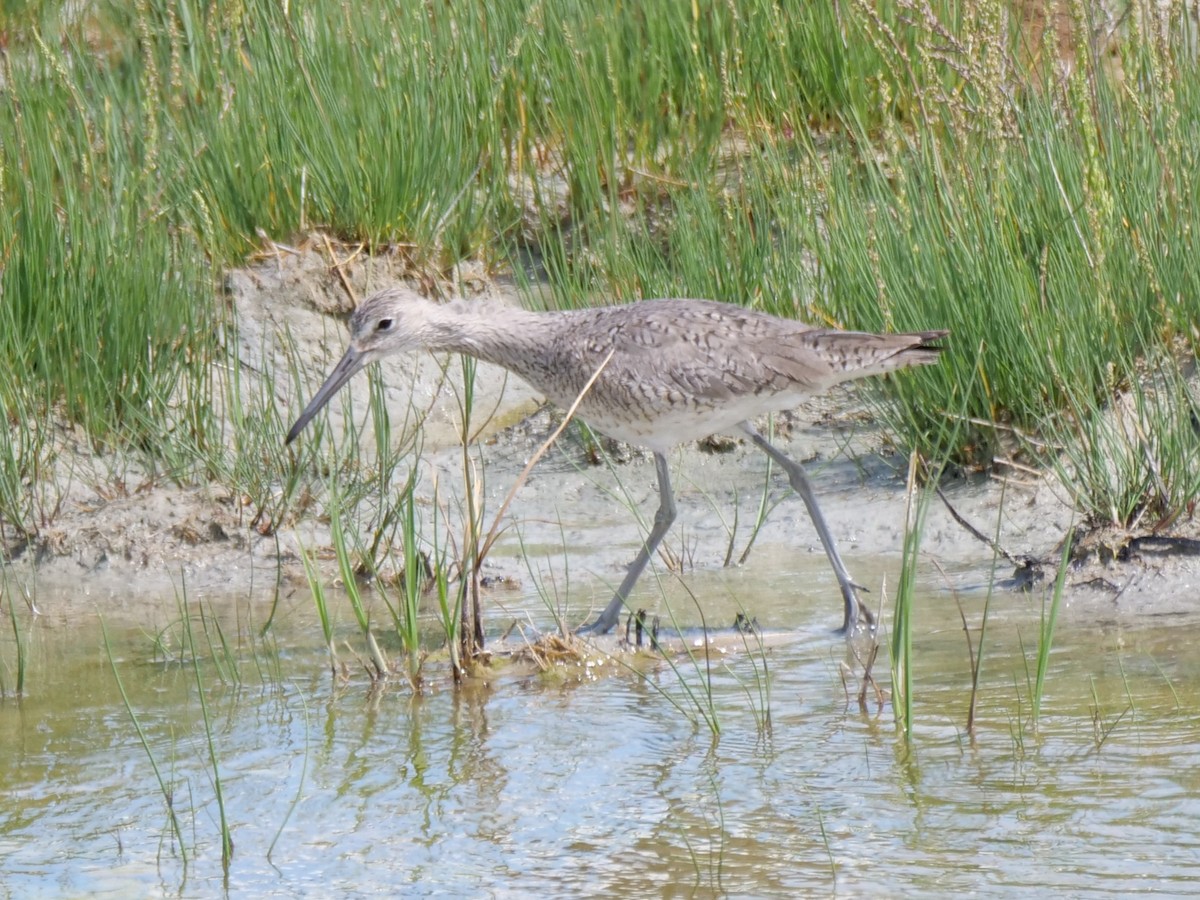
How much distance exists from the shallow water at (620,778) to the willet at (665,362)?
31.9 inches

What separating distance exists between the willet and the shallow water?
0.81 metres

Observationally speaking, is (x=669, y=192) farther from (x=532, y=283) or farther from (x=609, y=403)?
(x=609, y=403)

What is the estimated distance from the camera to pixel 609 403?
5.18 metres

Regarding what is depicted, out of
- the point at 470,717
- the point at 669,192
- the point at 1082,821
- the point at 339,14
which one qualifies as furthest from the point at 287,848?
the point at 339,14

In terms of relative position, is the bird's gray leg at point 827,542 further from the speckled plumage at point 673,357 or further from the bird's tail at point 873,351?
the bird's tail at point 873,351

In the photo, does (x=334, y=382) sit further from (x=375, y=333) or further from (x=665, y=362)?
(x=665, y=362)

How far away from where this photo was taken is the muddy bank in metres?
5.40

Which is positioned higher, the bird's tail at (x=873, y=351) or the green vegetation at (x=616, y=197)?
the green vegetation at (x=616, y=197)

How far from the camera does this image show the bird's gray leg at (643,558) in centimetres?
509

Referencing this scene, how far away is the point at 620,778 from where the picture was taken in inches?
149

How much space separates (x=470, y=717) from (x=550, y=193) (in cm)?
397

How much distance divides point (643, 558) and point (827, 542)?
1.94 feet

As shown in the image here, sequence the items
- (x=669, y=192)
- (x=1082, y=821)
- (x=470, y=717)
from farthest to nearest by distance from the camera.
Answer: (x=669, y=192), (x=470, y=717), (x=1082, y=821)

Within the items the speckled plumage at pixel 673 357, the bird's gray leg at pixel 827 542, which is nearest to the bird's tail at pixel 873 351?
the speckled plumage at pixel 673 357
